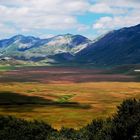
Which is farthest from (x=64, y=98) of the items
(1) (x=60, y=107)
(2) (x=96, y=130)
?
(2) (x=96, y=130)

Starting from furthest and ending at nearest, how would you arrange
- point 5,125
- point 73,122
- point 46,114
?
point 46,114
point 73,122
point 5,125

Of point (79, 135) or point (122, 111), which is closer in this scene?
point (79, 135)

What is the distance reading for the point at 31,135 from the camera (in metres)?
77.4

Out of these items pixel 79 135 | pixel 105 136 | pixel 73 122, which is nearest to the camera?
pixel 105 136

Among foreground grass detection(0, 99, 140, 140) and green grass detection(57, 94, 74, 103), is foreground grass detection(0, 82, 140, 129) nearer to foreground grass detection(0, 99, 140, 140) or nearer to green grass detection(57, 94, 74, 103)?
green grass detection(57, 94, 74, 103)

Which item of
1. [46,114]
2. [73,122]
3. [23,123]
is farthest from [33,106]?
[23,123]

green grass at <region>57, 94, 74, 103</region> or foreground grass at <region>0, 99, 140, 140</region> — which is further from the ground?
foreground grass at <region>0, 99, 140, 140</region>

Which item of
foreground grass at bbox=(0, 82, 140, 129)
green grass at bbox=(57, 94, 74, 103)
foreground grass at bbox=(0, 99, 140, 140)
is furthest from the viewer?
green grass at bbox=(57, 94, 74, 103)

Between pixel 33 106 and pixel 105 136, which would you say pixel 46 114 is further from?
pixel 105 136

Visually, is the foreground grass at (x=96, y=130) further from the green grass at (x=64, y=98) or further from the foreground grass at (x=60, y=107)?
the green grass at (x=64, y=98)

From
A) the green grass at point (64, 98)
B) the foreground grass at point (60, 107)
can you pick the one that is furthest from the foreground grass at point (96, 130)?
the green grass at point (64, 98)

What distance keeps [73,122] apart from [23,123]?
3630cm

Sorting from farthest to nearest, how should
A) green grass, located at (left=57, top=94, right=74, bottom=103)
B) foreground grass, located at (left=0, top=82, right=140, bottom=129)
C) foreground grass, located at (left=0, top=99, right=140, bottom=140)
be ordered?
green grass, located at (left=57, top=94, right=74, bottom=103), foreground grass, located at (left=0, top=82, right=140, bottom=129), foreground grass, located at (left=0, top=99, right=140, bottom=140)

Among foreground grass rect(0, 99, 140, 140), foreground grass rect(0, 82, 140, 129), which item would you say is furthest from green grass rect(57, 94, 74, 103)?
foreground grass rect(0, 99, 140, 140)
